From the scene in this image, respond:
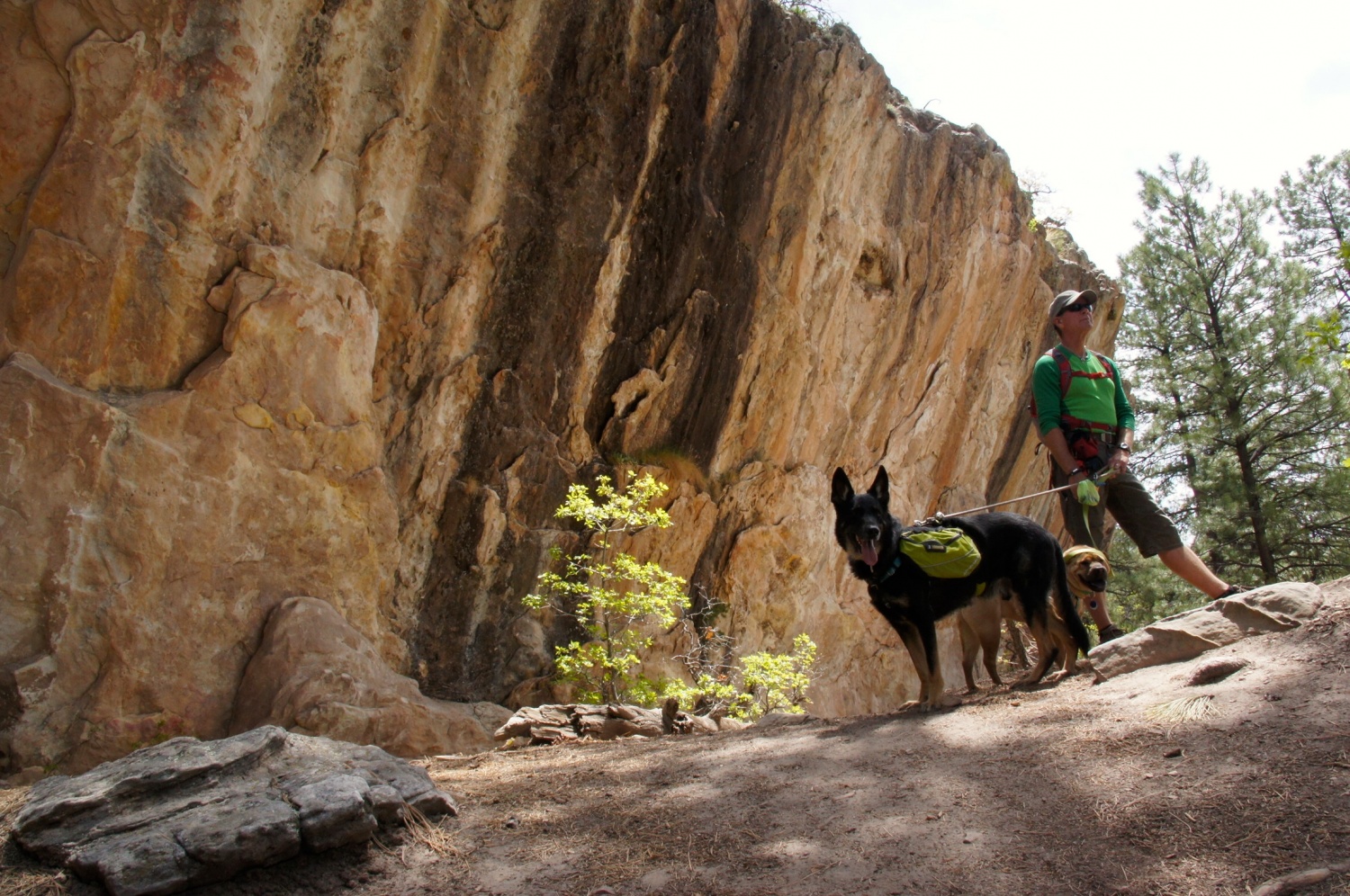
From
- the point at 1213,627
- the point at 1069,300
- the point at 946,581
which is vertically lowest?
the point at 1213,627

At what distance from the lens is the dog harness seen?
472cm

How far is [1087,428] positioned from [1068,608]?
1.38m

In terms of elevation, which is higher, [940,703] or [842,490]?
[842,490]

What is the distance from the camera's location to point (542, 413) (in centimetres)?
911

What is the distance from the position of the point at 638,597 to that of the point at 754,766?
13.0 feet

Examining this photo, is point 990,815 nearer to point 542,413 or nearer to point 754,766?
point 754,766

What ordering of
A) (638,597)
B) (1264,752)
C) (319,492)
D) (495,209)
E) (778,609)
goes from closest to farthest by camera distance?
1. (1264,752)
2. (319,492)
3. (638,597)
4. (495,209)
5. (778,609)

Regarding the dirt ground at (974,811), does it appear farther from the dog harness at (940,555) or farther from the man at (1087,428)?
the man at (1087,428)

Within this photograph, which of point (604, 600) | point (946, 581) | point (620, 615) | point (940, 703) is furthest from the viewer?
point (620, 615)

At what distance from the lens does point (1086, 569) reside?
5449mm

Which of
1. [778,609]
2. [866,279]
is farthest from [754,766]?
[866,279]

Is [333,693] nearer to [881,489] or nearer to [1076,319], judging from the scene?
[881,489]

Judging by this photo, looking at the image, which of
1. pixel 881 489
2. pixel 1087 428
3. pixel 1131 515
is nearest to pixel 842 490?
pixel 881 489

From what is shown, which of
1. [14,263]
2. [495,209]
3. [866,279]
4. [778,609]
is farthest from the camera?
[866,279]
